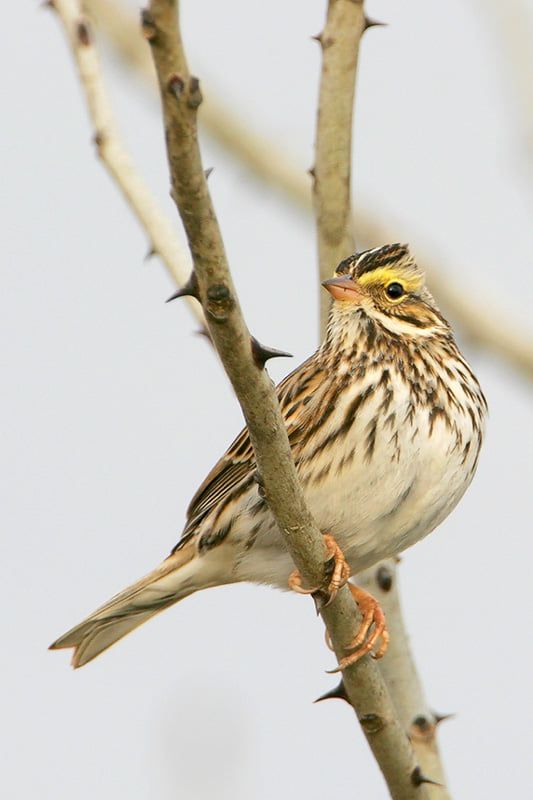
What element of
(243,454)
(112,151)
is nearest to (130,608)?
(243,454)

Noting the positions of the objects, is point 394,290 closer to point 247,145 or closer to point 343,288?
point 343,288

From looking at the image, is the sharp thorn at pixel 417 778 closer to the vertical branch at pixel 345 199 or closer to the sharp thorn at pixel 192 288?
the vertical branch at pixel 345 199

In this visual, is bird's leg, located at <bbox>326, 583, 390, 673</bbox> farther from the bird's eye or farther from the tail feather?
the bird's eye

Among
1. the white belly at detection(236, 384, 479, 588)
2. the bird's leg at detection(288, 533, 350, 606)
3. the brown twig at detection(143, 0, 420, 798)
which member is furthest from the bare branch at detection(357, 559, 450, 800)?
the bird's leg at detection(288, 533, 350, 606)

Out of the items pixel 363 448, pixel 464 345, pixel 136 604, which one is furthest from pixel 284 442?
pixel 464 345

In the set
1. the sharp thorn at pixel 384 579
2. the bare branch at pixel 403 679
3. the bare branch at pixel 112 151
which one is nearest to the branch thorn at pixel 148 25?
the bare branch at pixel 112 151
